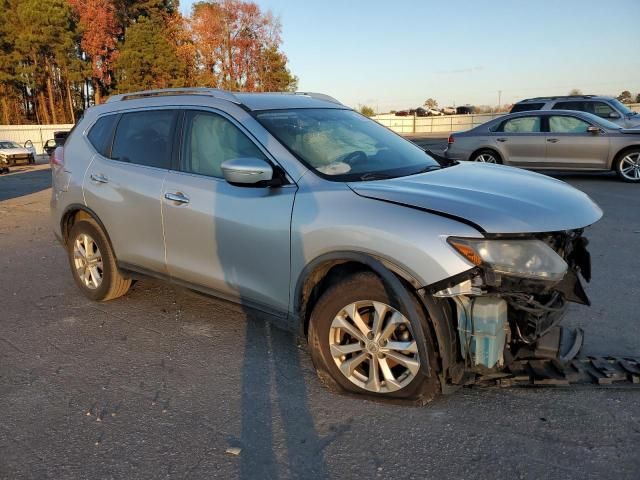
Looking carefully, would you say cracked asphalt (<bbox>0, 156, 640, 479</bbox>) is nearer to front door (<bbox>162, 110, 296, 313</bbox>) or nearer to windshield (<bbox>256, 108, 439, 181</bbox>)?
front door (<bbox>162, 110, 296, 313</bbox>)

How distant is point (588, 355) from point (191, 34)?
53.4 metres

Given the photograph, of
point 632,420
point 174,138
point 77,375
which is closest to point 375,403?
point 632,420

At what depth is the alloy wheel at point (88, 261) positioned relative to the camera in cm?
504

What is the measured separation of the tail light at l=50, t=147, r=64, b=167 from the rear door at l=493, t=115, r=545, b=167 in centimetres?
978

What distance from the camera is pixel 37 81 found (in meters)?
59.6

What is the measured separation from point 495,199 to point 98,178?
11.1 feet

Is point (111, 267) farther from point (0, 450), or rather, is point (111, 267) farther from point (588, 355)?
point (588, 355)

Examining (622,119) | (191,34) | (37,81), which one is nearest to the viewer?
(622,119)

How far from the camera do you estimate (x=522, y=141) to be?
1243 centimetres

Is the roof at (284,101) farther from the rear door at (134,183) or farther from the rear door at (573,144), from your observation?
the rear door at (573,144)

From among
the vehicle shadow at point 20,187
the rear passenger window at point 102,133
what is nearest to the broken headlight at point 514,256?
the rear passenger window at point 102,133

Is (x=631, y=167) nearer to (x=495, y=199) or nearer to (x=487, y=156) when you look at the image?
(x=487, y=156)

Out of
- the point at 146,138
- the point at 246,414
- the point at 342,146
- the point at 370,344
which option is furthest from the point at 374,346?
the point at 146,138

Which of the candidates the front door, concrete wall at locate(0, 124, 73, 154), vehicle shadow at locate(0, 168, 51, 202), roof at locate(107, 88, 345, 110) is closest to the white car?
vehicle shadow at locate(0, 168, 51, 202)
